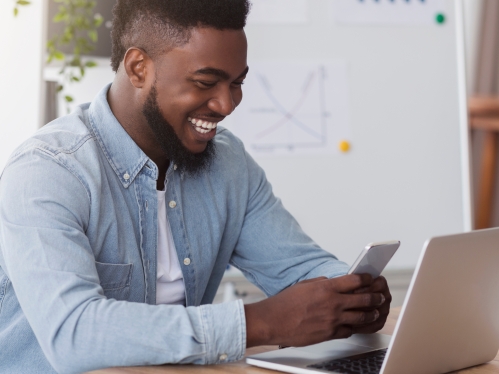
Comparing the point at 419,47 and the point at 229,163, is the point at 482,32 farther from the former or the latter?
the point at 229,163

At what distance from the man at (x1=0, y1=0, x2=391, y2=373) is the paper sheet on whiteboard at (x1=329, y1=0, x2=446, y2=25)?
0.99 metres

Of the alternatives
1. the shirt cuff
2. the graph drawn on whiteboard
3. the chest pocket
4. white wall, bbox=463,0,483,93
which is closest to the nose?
the chest pocket

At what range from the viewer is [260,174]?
163 cm

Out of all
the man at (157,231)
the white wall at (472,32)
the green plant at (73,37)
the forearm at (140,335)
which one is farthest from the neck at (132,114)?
the white wall at (472,32)

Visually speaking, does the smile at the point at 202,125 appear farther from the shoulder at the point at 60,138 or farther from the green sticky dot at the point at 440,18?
the green sticky dot at the point at 440,18

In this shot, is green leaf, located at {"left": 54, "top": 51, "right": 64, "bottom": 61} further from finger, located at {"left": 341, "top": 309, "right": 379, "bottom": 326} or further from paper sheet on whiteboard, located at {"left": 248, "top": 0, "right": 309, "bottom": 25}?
finger, located at {"left": 341, "top": 309, "right": 379, "bottom": 326}

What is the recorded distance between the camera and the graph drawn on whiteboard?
2.41 metres

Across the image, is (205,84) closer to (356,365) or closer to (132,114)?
(132,114)

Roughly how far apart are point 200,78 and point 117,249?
0.34m

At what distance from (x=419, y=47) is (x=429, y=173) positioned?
0.44 meters

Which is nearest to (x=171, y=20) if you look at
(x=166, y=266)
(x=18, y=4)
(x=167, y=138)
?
(x=167, y=138)

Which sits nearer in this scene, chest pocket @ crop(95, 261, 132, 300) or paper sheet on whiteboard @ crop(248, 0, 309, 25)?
chest pocket @ crop(95, 261, 132, 300)

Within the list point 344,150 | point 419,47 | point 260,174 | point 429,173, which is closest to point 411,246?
point 429,173

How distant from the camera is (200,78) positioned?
1.29 m
